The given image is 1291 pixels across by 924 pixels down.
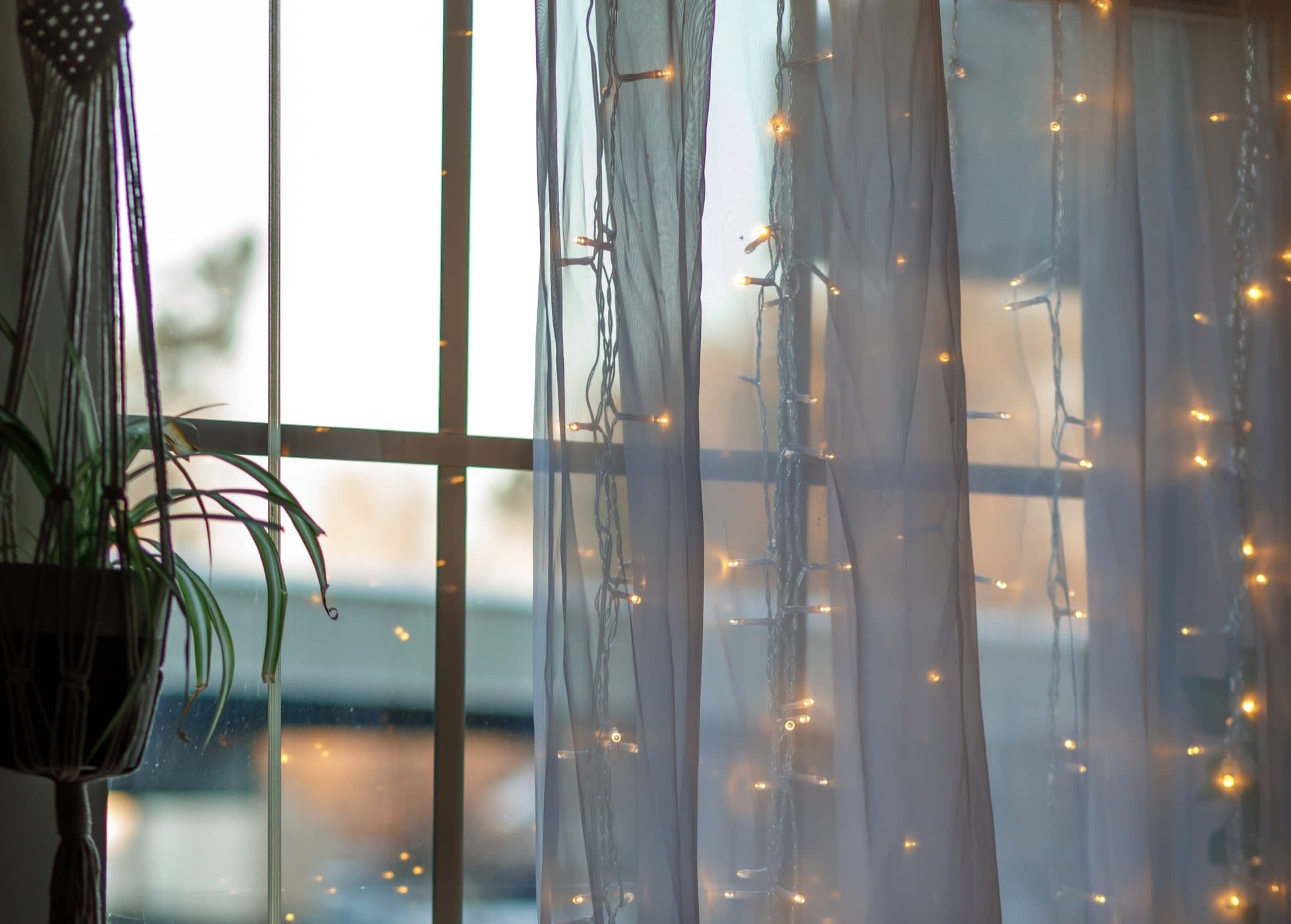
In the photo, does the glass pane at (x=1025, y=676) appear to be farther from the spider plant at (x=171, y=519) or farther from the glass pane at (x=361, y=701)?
the spider plant at (x=171, y=519)

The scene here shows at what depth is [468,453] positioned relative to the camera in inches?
63.5

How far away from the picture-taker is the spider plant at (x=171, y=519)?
1.09 meters

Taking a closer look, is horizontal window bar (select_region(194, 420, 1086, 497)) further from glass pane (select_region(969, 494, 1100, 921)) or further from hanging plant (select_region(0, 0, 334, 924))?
hanging plant (select_region(0, 0, 334, 924))

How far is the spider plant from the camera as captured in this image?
3.57 feet

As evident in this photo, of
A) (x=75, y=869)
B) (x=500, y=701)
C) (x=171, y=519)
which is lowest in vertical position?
(x=75, y=869)

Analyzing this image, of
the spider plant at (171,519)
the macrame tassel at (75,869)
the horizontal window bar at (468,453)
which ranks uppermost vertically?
the horizontal window bar at (468,453)

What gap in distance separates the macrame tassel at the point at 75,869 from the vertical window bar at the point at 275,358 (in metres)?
→ 0.35

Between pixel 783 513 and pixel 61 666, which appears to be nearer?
pixel 61 666

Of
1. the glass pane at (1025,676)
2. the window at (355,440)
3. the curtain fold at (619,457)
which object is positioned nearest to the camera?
the curtain fold at (619,457)

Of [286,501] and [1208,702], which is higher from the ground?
[286,501]

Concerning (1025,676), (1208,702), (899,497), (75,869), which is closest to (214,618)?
(75,869)

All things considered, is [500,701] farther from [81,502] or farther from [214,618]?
[81,502]

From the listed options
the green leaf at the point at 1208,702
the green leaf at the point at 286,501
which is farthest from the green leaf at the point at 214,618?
the green leaf at the point at 1208,702

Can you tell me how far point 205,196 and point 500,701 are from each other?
859mm
